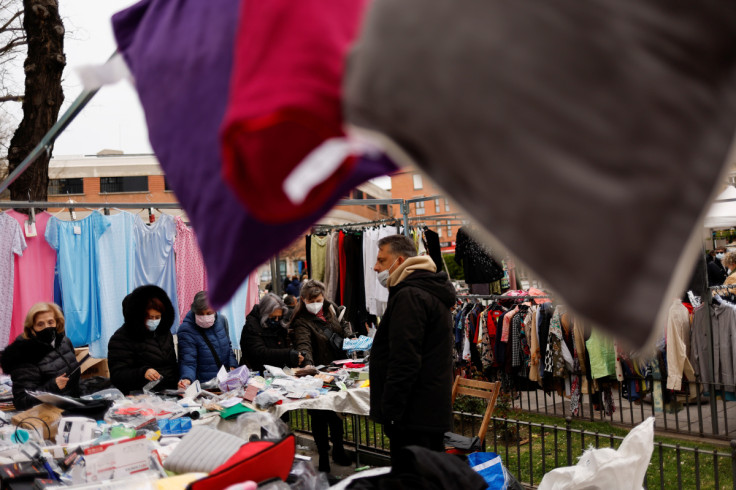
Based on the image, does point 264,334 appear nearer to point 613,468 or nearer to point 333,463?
point 333,463

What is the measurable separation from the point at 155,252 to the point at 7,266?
4.96 feet

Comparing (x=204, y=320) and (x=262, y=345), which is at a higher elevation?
(x=204, y=320)

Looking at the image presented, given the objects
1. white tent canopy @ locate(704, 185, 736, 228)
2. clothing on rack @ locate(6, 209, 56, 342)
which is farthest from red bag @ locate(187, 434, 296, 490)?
white tent canopy @ locate(704, 185, 736, 228)

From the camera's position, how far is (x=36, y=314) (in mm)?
5617

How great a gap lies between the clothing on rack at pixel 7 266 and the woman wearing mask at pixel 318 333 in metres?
2.93

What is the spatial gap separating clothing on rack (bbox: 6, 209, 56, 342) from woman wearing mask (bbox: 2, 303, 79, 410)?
1.39 m

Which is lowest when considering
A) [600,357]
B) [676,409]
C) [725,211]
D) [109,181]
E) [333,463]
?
[333,463]

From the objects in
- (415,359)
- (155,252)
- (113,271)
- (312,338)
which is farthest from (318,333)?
(415,359)

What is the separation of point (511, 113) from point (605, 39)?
0.35 feet

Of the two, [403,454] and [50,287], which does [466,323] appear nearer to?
[50,287]

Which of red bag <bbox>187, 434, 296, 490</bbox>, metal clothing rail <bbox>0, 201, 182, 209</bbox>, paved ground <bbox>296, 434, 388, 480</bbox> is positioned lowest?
paved ground <bbox>296, 434, 388, 480</bbox>

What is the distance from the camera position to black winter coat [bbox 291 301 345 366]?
7.06 meters

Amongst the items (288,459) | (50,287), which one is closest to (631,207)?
(288,459)

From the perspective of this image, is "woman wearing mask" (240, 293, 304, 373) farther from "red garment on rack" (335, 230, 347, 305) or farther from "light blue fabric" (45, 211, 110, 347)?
"red garment on rack" (335, 230, 347, 305)
